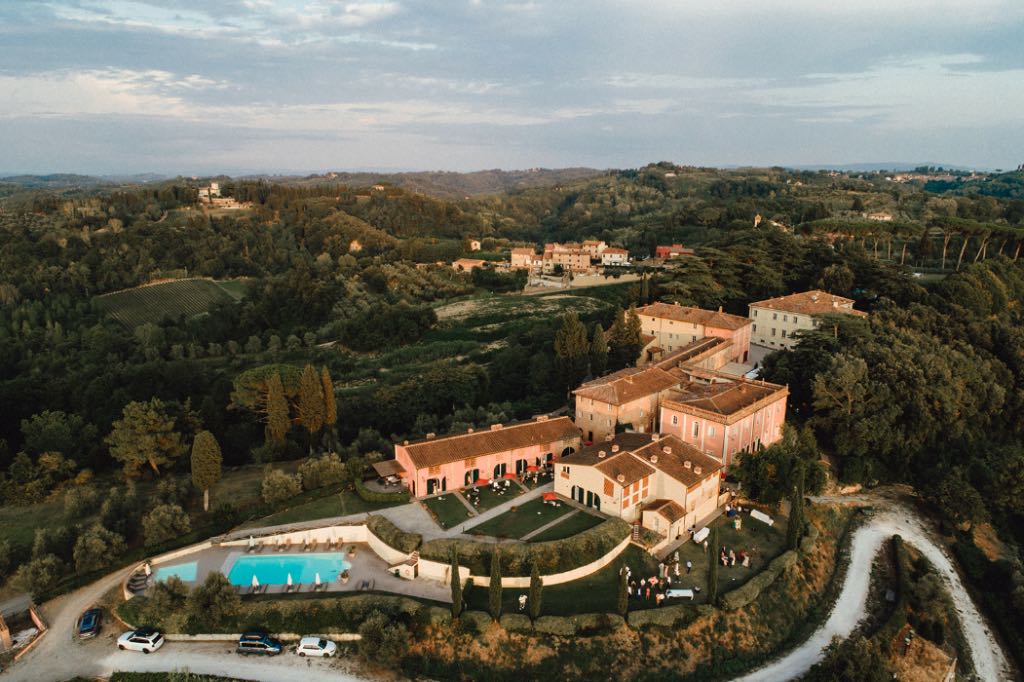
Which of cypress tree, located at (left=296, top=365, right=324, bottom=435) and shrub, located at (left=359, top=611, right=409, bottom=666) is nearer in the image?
shrub, located at (left=359, top=611, right=409, bottom=666)

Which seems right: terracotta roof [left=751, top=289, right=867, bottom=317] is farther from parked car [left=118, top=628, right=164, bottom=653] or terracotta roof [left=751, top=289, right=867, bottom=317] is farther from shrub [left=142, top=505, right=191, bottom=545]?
parked car [left=118, top=628, right=164, bottom=653]

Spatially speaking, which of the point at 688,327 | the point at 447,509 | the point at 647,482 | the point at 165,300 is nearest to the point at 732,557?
the point at 647,482

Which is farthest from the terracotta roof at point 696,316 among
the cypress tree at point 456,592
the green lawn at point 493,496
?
the cypress tree at point 456,592

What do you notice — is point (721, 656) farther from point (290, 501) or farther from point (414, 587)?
point (290, 501)

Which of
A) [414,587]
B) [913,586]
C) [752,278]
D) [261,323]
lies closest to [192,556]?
[414,587]

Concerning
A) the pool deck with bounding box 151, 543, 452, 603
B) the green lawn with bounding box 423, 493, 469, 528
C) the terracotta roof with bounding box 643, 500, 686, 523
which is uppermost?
the terracotta roof with bounding box 643, 500, 686, 523

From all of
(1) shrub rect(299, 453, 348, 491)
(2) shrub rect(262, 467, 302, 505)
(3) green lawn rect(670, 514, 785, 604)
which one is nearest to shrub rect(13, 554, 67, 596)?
(2) shrub rect(262, 467, 302, 505)

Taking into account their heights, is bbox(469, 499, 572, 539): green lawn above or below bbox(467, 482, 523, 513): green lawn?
above
